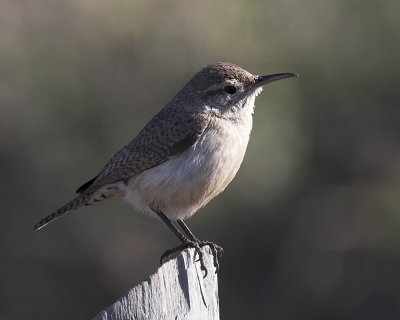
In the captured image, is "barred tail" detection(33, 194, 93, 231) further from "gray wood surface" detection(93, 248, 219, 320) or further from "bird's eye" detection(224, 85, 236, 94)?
"gray wood surface" detection(93, 248, 219, 320)

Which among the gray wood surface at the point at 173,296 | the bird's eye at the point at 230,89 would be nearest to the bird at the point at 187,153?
the bird's eye at the point at 230,89

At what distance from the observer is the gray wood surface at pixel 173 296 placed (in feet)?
12.4

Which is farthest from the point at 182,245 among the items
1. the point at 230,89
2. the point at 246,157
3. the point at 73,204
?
the point at 246,157

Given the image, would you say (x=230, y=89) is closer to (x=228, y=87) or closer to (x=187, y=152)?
(x=228, y=87)

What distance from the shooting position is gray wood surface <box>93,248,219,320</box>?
377 centimetres

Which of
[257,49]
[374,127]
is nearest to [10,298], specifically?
[257,49]

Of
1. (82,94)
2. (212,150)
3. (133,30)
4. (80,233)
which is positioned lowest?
(80,233)

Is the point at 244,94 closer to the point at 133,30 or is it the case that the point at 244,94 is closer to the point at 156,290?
the point at 156,290

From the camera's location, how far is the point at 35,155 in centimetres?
994

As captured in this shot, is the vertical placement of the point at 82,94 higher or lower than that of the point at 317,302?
higher

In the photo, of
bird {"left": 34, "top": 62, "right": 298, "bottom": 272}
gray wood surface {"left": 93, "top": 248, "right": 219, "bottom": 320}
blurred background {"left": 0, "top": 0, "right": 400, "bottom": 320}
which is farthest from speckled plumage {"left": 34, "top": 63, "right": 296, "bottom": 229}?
blurred background {"left": 0, "top": 0, "right": 400, "bottom": 320}

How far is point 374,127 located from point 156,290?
7316 mm

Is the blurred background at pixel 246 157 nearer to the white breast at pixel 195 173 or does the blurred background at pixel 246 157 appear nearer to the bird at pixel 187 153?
the bird at pixel 187 153

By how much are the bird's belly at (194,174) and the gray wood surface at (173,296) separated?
54.5 inches
